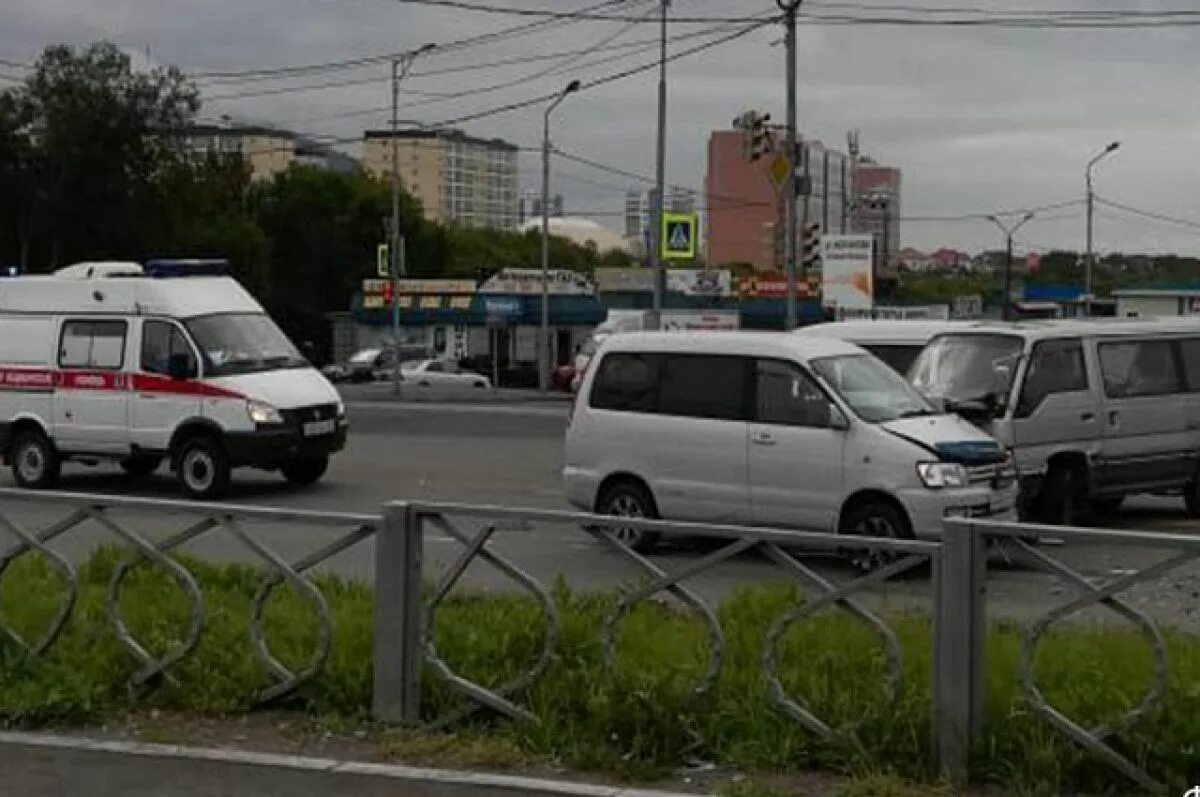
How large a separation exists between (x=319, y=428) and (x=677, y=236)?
33.3 meters

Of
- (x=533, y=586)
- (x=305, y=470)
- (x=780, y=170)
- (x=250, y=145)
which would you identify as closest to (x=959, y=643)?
(x=533, y=586)

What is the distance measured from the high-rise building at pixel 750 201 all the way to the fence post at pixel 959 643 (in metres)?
48.5

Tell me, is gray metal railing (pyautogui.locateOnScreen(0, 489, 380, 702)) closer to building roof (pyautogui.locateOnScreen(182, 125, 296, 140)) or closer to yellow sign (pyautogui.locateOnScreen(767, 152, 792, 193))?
yellow sign (pyautogui.locateOnScreen(767, 152, 792, 193))

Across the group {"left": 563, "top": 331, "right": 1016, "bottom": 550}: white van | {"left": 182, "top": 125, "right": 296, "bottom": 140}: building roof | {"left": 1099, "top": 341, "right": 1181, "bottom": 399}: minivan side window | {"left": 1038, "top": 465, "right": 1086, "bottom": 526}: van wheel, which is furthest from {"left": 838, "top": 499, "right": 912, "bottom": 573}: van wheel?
{"left": 182, "top": 125, "right": 296, "bottom": 140}: building roof

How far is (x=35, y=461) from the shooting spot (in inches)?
794

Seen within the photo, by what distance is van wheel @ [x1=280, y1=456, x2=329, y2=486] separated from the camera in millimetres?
19958

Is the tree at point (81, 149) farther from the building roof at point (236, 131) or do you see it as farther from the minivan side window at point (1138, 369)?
the minivan side window at point (1138, 369)

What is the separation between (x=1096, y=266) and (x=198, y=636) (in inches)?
4556

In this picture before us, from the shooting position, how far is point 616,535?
7.21 m

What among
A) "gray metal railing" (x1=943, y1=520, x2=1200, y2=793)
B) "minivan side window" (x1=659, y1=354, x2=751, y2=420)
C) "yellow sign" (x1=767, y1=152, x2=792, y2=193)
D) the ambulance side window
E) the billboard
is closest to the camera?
"gray metal railing" (x1=943, y1=520, x2=1200, y2=793)

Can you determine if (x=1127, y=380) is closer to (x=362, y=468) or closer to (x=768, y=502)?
(x=768, y=502)

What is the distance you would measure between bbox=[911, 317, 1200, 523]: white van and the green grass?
8.77m

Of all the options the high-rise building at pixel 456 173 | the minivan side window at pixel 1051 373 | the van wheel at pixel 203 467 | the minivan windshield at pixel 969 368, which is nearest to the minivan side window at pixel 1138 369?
the minivan side window at pixel 1051 373

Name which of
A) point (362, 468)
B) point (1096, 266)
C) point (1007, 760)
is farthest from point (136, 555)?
point (1096, 266)
